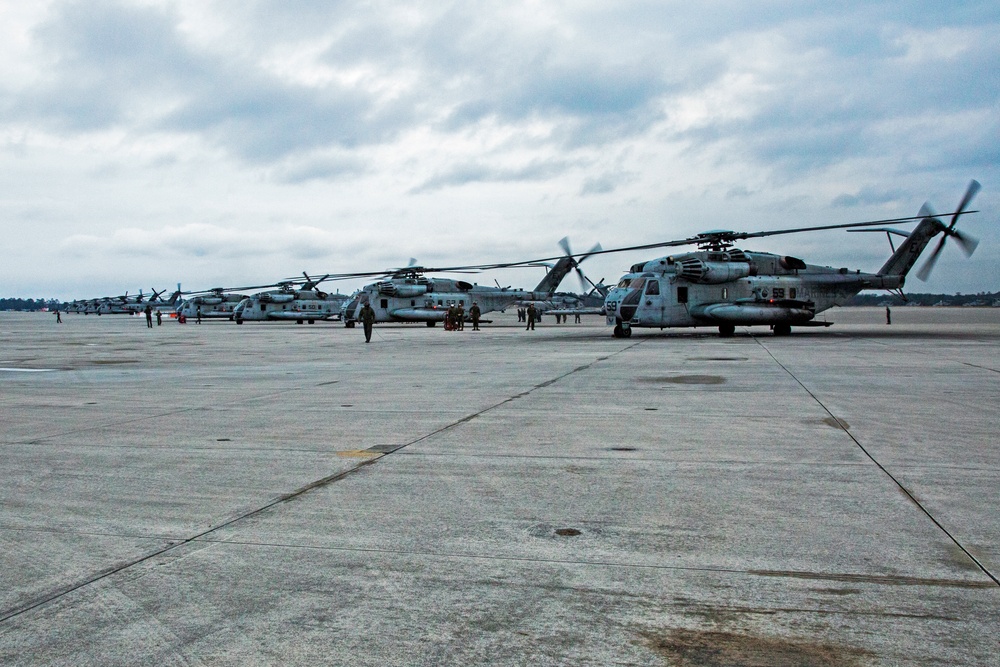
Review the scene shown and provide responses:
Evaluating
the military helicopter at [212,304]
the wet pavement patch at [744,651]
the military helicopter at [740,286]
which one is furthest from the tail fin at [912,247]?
the military helicopter at [212,304]

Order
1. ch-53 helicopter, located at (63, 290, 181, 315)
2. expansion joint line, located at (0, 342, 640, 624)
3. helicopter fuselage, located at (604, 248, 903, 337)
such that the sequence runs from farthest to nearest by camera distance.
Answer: ch-53 helicopter, located at (63, 290, 181, 315)
helicopter fuselage, located at (604, 248, 903, 337)
expansion joint line, located at (0, 342, 640, 624)

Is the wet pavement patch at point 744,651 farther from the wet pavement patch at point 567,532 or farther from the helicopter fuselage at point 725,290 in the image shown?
the helicopter fuselage at point 725,290

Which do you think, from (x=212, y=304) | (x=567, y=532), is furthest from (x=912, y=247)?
(x=212, y=304)

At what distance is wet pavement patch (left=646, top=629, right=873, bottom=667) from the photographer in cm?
290

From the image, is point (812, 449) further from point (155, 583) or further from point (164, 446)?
point (164, 446)

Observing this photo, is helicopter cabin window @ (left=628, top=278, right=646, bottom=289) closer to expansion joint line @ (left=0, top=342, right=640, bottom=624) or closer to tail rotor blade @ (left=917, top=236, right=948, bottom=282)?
tail rotor blade @ (left=917, top=236, right=948, bottom=282)

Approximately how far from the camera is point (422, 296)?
160ft

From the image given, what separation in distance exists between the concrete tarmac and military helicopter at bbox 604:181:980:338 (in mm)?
19670

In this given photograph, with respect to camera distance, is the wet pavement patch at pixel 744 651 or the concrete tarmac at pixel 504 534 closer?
the wet pavement patch at pixel 744 651

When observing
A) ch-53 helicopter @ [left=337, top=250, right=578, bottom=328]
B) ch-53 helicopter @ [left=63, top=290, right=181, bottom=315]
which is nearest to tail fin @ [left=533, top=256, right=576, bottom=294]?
ch-53 helicopter @ [left=337, top=250, right=578, bottom=328]

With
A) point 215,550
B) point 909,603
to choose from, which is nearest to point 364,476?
point 215,550

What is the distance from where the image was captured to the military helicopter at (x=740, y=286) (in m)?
29.5

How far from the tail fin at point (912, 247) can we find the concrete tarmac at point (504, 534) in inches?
944

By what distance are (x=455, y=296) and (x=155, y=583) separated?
46.7 m
